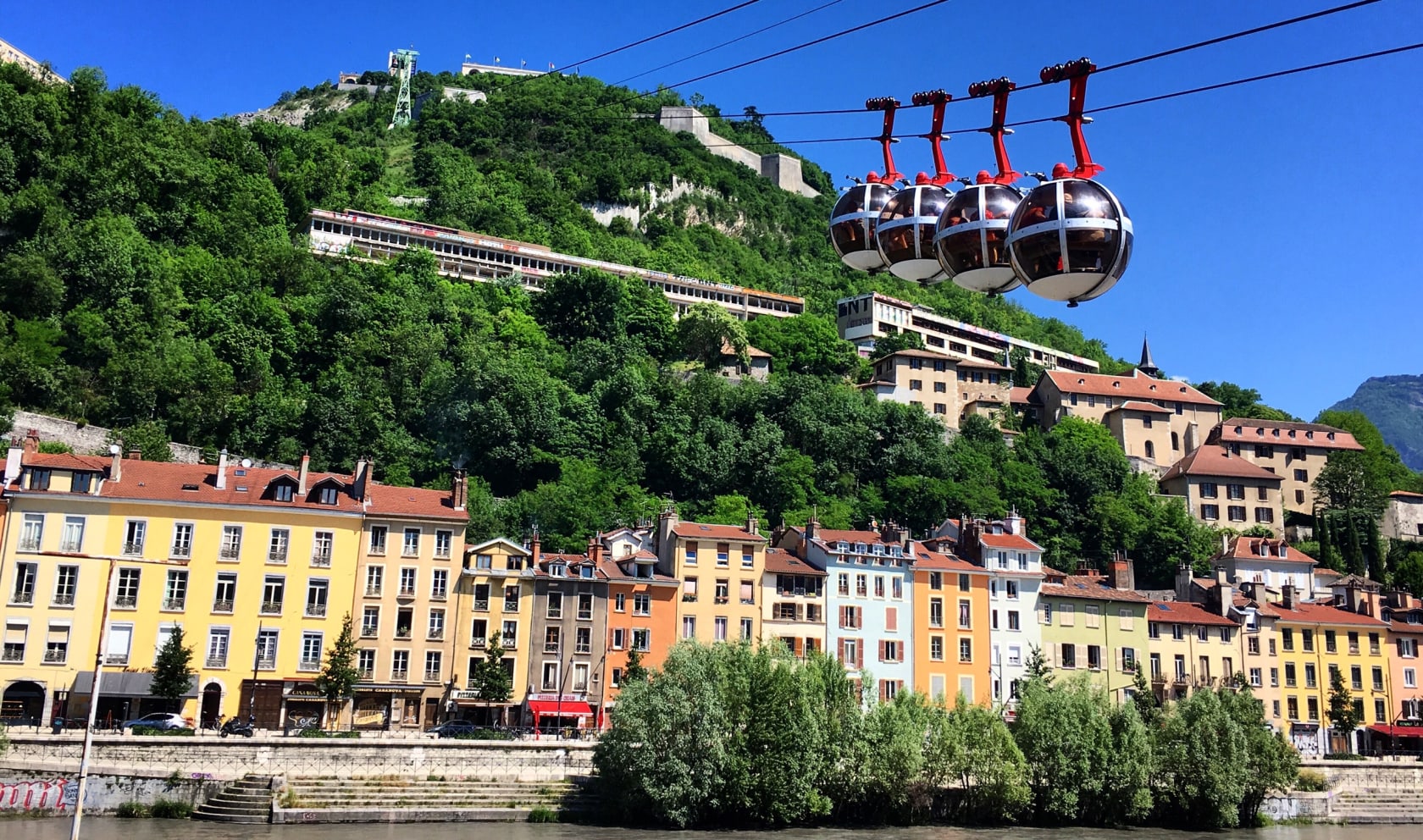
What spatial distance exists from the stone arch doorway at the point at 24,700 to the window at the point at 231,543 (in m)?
7.63

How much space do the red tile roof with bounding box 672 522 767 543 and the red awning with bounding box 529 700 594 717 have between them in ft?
29.0

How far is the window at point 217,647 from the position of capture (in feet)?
161

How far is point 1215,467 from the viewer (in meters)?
103

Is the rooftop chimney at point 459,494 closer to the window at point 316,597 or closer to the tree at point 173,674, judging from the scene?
the window at point 316,597

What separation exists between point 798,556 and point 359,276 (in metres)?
47.6

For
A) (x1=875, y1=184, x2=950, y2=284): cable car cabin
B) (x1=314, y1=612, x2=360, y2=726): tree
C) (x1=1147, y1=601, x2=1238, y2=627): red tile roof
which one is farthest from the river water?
(x1=875, y1=184, x2=950, y2=284): cable car cabin

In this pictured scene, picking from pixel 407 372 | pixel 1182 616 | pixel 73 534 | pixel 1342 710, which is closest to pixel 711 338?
pixel 407 372

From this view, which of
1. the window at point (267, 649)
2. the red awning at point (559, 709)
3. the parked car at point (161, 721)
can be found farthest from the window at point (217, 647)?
the red awning at point (559, 709)

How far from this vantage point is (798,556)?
6328cm

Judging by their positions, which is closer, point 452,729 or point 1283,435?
point 452,729

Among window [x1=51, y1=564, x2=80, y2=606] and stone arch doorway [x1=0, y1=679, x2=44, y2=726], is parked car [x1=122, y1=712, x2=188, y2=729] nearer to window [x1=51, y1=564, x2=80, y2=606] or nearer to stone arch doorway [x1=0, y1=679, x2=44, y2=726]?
stone arch doorway [x1=0, y1=679, x2=44, y2=726]

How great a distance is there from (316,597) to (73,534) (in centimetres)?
898

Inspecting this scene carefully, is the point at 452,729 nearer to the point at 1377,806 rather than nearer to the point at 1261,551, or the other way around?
the point at 1377,806

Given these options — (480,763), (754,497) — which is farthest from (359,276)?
(480,763)
